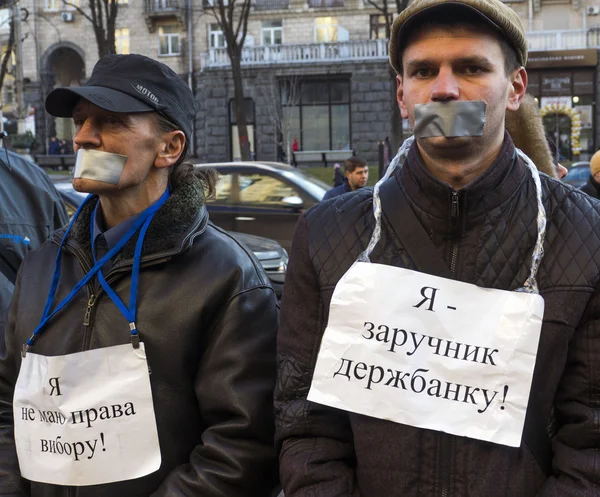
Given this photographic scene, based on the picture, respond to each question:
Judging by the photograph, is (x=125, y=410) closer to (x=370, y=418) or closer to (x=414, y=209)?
(x=370, y=418)

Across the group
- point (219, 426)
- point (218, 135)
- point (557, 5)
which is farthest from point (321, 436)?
point (557, 5)

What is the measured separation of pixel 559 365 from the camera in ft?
5.94

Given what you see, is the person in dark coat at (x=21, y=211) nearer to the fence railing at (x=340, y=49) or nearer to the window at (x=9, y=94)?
the fence railing at (x=340, y=49)

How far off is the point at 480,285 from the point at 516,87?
20.4 inches

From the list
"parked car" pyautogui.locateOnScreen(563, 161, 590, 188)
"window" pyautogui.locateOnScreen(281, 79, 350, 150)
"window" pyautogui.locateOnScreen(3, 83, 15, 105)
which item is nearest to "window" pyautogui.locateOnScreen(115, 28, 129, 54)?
"window" pyautogui.locateOnScreen(3, 83, 15, 105)

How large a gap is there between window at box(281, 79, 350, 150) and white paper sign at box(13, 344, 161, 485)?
98.8 feet

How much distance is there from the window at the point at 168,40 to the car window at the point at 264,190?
25.8 m

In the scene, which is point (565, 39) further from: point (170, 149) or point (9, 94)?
point (170, 149)

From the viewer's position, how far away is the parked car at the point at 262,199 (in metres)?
9.59

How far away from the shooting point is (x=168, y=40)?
34.3 meters

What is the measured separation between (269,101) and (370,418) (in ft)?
101

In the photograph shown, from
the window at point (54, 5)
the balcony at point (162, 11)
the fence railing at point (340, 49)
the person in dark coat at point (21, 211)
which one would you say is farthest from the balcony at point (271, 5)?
the person in dark coat at point (21, 211)

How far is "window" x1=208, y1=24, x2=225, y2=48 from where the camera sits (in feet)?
110

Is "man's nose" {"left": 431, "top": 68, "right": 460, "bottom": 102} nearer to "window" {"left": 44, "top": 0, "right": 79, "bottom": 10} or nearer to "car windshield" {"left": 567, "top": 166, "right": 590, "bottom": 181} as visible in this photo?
"car windshield" {"left": 567, "top": 166, "right": 590, "bottom": 181}
